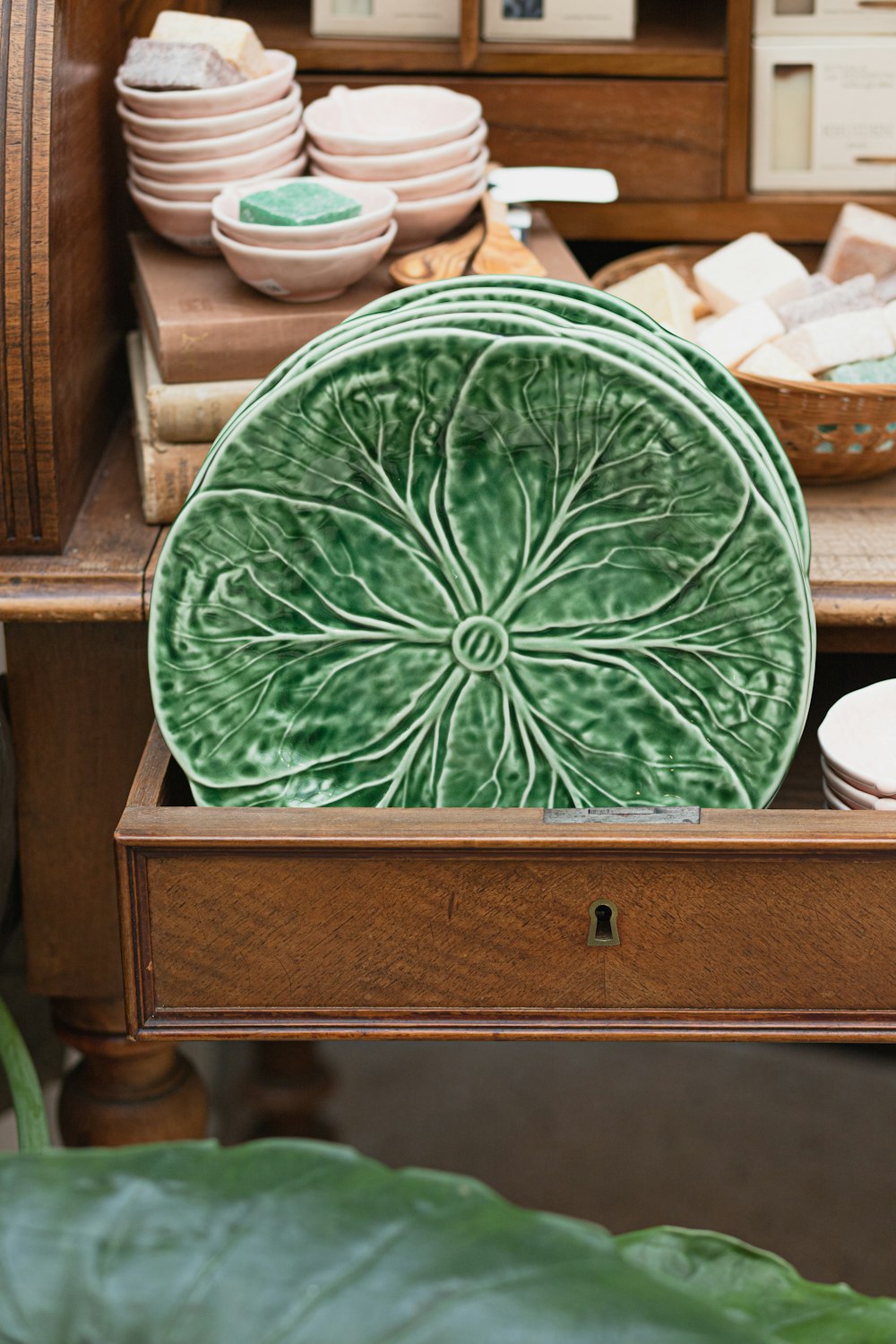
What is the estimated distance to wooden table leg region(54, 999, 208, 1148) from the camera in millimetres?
1080

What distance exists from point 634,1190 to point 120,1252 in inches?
55.7

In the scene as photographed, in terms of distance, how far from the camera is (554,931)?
0.72m

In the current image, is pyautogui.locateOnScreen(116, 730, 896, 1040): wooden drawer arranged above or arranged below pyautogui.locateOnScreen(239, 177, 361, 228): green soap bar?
below

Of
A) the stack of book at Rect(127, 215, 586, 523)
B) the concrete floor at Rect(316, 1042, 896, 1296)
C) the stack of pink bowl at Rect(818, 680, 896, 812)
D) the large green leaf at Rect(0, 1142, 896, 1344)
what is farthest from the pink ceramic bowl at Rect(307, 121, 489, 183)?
the concrete floor at Rect(316, 1042, 896, 1296)

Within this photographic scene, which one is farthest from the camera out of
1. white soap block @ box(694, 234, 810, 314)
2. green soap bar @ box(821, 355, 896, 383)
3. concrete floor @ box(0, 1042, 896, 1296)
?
concrete floor @ box(0, 1042, 896, 1296)

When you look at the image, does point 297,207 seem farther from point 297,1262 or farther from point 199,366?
point 297,1262

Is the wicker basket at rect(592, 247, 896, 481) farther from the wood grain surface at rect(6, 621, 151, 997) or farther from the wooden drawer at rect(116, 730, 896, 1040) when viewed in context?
the wood grain surface at rect(6, 621, 151, 997)

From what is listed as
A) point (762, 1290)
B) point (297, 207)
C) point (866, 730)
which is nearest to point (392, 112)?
point (297, 207)

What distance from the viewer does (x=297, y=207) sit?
91cm

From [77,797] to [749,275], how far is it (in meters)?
0.62

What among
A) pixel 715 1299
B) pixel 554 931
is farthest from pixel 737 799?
pixel 715 1299

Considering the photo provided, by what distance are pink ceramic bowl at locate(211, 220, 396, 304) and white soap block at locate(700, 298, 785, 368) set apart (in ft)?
0.74

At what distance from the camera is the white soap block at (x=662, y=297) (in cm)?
102

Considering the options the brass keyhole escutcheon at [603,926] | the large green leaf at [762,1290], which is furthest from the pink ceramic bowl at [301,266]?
the large green leaf at [762,1290]
